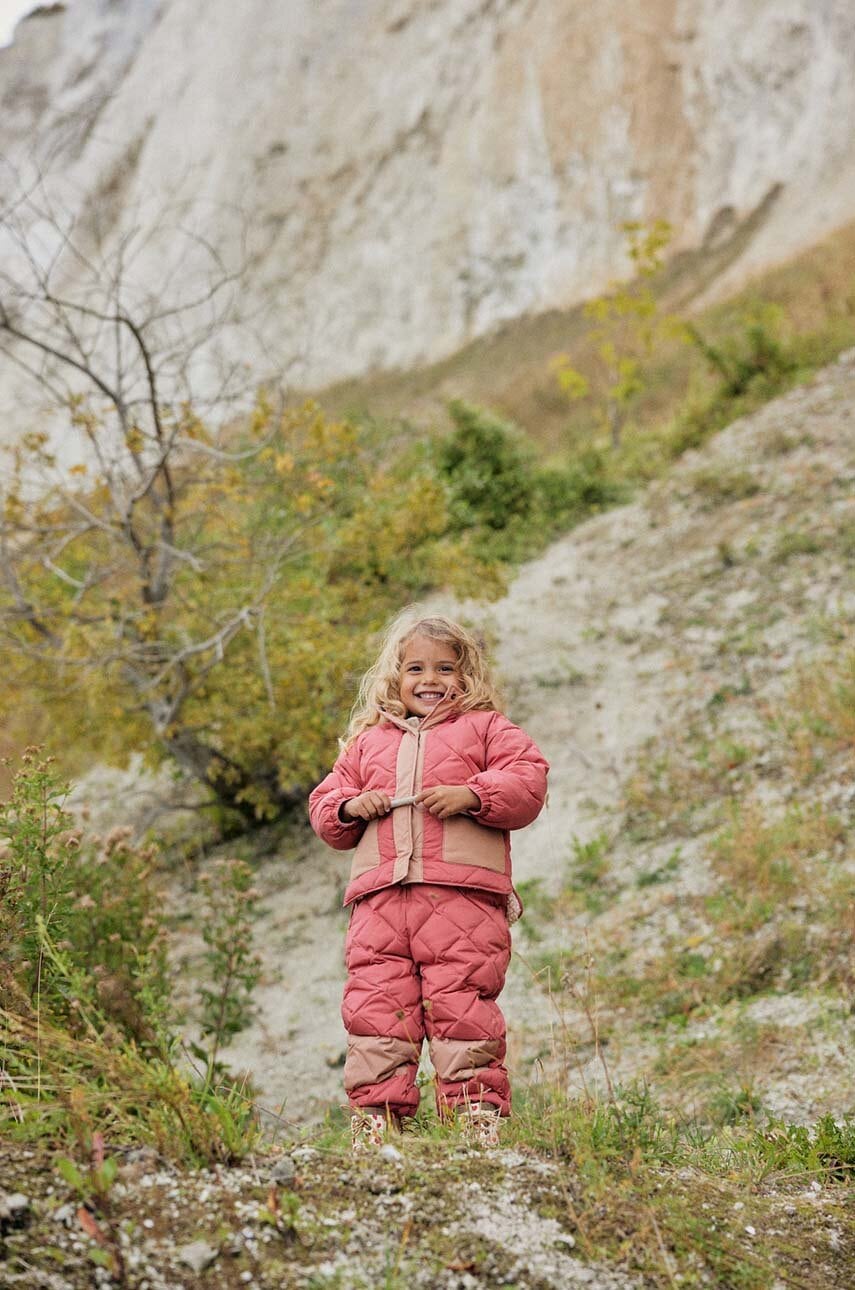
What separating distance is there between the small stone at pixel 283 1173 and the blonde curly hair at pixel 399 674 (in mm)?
1313

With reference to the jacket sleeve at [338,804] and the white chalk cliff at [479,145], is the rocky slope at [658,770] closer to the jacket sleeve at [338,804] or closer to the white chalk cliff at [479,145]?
the jacket sleeve at [338,804]

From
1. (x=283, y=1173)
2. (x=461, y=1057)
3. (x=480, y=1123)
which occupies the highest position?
(x=461, y=1057)

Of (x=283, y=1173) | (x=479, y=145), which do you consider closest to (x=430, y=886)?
(x=283, y=1173)

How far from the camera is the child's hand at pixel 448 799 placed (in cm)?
265

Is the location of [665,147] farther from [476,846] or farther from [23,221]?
[476,846]

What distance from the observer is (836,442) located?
31.7 ft

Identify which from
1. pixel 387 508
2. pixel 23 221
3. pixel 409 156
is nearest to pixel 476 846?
pixel 23 221

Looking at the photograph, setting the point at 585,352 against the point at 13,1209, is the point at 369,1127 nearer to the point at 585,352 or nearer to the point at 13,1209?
the point at 13,1209

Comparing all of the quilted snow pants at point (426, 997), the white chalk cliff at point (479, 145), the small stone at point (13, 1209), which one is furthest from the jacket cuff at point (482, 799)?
the white chalk cliff at point (479, 145)

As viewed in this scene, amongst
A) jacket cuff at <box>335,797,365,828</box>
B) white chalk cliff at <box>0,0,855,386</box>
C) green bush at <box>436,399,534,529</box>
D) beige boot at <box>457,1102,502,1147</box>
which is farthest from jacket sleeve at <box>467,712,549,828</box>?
white chalk cliff at <box>0,0,855,386</box>

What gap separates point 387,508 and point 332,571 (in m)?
1.23

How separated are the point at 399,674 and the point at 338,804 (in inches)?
18.3

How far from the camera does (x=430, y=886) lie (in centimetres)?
268

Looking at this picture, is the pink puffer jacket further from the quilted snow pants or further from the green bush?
the green bush
